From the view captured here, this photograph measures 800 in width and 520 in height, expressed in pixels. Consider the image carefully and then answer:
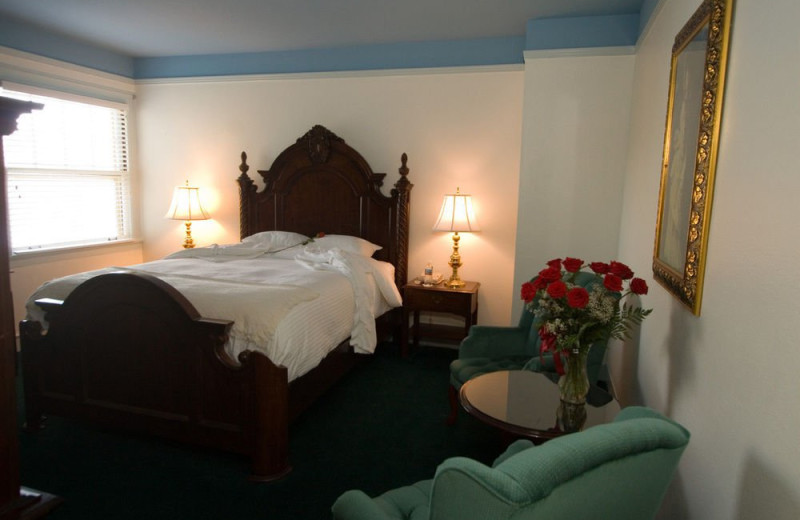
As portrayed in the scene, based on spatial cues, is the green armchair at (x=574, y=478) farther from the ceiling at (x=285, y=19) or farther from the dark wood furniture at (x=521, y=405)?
the ceiling at (x=285, y=19)

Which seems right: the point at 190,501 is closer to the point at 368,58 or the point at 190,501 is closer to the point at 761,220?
the point at 761,220

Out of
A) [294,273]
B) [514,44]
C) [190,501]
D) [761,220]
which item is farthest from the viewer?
[514,44]

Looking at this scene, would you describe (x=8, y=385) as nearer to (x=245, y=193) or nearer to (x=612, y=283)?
(x=612, y=283)

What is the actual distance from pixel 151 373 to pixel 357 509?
62.8 inches

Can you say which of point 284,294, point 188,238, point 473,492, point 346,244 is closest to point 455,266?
point 346,244

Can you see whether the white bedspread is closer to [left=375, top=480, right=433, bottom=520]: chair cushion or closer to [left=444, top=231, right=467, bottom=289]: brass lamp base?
[left=444, top=231, right=467, bottom=289]: brass lamp base

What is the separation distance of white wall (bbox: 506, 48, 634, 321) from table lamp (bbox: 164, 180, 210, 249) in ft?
9.83

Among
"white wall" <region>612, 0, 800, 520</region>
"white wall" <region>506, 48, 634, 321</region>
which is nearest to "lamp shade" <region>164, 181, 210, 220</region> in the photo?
"white wall" <region>506, 48, 634, 321</region>

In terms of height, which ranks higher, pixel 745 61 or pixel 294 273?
pixel 745 61

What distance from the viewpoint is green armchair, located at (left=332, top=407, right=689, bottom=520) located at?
3.01ft

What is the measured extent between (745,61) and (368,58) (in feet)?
11.6

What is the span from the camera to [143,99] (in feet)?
16.5

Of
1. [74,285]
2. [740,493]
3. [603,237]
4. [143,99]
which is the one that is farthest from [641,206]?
Result: [143,99]

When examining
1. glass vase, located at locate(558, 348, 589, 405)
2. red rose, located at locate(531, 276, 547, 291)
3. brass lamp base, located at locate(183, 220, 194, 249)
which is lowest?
glass vase, located at locate(558, 348, 589, 405)
